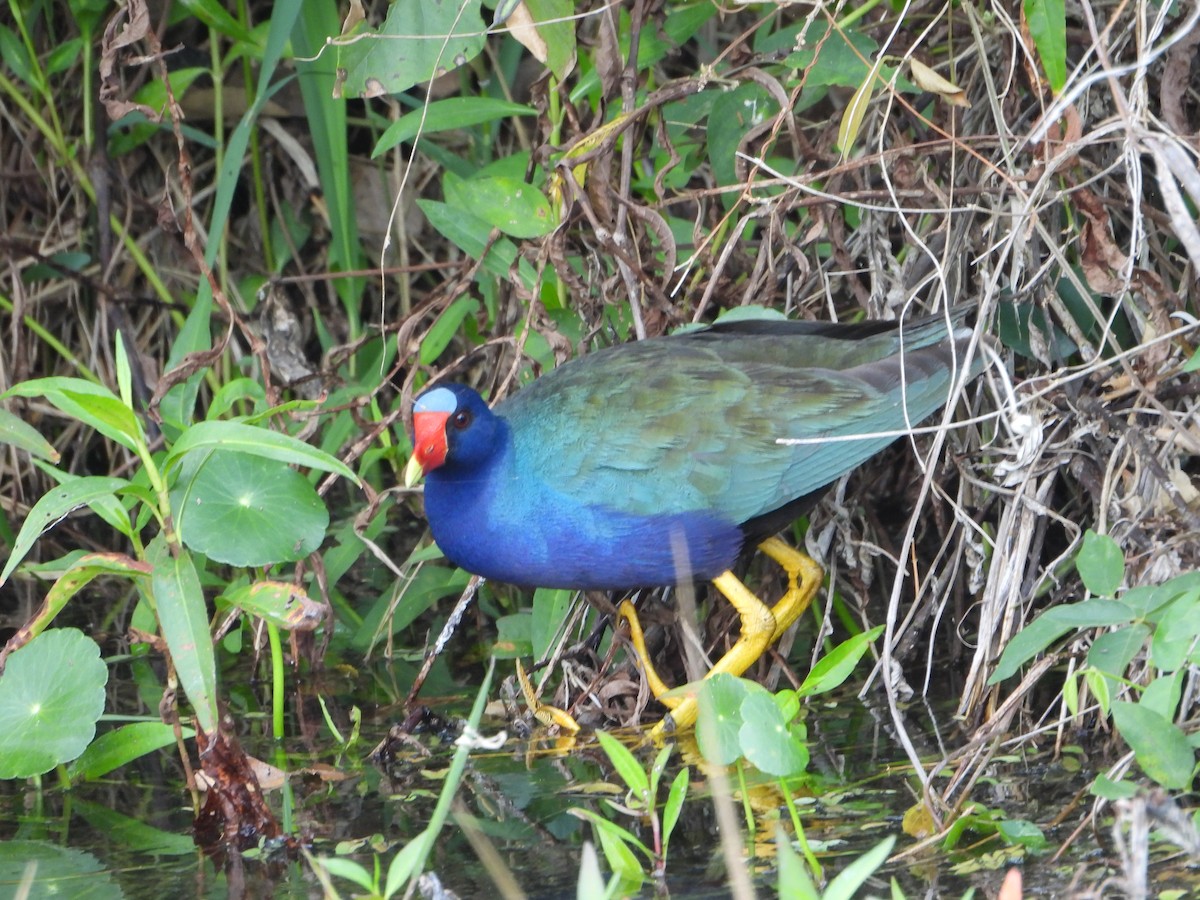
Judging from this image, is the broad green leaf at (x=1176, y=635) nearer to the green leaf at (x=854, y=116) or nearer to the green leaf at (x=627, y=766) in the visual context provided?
the green leaf at (x=627, y=766)

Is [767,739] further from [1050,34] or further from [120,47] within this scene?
[120,47]

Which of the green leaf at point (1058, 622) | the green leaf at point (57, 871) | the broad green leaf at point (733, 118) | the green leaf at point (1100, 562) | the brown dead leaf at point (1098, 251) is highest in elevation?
the broad green leaf at point (733, 118)

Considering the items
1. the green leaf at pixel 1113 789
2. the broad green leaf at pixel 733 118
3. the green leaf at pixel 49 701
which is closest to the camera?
the green leaf at pixel 1113 789

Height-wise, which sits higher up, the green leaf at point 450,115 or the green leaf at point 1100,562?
the green leaf at point 450,115

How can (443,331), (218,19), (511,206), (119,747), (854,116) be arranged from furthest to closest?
(218,19) → (443,331) → (511,206) → (854,116) → (119,747)

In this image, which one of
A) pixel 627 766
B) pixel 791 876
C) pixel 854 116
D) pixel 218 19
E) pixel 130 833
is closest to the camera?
pixel 791 876

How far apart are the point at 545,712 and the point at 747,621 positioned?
14.8 inches

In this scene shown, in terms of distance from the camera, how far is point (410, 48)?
8.53 ft

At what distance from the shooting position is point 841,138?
2.49 metres

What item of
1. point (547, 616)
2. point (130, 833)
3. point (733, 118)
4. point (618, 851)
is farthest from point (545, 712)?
point (733, 118)

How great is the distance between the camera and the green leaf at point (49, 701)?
2.23 metres

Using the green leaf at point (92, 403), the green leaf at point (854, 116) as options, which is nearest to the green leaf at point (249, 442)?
the green leaf at point (92, 403)

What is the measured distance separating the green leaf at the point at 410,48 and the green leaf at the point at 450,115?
0.16 metres

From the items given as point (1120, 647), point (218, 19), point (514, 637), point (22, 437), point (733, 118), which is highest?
point (218, 19)
